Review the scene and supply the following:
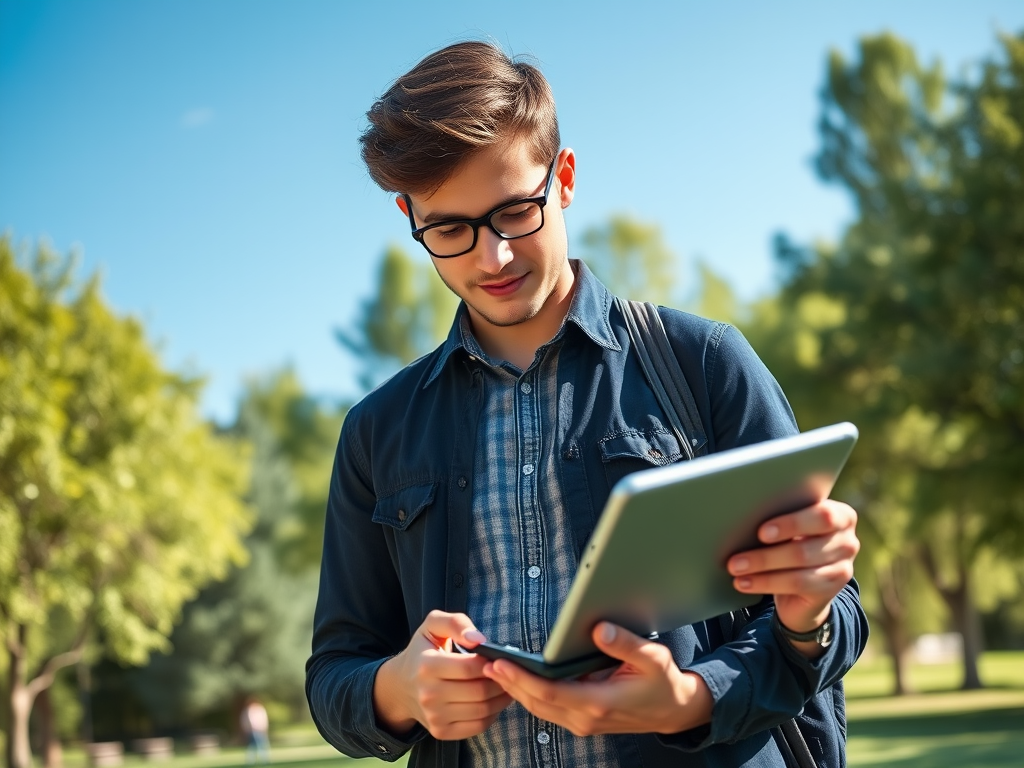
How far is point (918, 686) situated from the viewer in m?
40.2

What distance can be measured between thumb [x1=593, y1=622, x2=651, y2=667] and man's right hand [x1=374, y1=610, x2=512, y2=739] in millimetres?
237

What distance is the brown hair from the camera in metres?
2.20

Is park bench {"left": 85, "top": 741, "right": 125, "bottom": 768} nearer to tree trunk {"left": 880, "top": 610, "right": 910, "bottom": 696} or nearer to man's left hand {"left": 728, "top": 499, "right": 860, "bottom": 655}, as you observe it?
tree trunk {"left": 880, "top": 610, "right": 910, "bottom": 696}

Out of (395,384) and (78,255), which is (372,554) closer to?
(395,384)

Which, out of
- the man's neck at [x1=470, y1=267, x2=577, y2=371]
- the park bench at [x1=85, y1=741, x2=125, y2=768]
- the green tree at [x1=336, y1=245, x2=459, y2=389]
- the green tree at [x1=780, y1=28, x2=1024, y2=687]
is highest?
the green tree at [x1=336, y1=245, x2=459, y2=389]

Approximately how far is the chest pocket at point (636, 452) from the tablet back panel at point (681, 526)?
35cm

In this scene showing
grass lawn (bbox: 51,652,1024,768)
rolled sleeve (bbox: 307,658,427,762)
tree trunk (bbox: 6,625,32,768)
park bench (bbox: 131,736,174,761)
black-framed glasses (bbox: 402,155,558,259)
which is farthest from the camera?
park bench (bbox: 131,736,174,761)

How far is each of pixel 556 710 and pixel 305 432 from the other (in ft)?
146

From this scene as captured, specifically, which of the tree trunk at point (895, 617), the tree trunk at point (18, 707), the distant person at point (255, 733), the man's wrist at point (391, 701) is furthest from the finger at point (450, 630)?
the tree trunk at point (895, 617)

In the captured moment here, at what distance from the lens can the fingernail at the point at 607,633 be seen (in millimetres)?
1646

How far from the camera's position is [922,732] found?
1994 centimetres

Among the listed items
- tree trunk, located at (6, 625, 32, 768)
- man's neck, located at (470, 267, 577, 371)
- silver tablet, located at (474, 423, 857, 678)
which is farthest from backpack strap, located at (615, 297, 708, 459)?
tree trunk, located at (6, 625, 32, 768)

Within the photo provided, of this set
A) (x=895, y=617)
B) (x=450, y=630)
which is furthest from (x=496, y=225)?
(x=895, y=617)

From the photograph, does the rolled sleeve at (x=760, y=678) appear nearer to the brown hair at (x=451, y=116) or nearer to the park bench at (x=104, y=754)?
the brown hair at (x=451, y=116)
